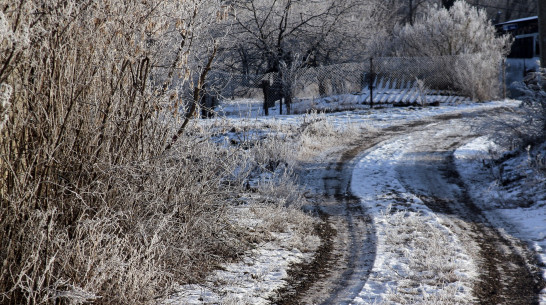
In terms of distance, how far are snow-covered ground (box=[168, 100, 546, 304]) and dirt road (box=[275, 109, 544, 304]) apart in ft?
0.30

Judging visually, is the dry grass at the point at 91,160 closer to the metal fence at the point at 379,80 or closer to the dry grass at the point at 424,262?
the dry grass at the point at 424,262

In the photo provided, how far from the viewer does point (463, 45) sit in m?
23.6

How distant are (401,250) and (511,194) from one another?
3136 mm

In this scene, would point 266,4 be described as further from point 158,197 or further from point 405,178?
point 158,197

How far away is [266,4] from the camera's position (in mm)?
21188

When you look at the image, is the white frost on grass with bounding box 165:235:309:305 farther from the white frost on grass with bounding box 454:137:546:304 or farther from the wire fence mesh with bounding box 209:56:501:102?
the wire fence mesh with bounding box 209:56:501:102

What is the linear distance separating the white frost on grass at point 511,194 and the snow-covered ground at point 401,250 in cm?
1

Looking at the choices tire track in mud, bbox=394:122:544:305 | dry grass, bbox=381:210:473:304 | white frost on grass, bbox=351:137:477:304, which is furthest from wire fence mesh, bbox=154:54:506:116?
dry grass, bbox=381:210:473:304

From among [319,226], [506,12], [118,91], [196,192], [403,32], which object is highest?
[506,12]

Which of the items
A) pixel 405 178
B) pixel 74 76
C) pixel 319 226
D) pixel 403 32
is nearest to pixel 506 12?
pixel 403 32

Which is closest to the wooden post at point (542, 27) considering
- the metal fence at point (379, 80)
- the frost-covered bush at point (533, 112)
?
the frost-covered bush at point (533, 112)

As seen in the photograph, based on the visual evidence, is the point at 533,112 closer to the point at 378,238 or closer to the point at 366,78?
the point at 378,238

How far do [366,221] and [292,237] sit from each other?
4.12ft

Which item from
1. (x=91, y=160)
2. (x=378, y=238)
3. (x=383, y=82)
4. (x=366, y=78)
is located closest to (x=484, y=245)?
(x=378, y=238)
